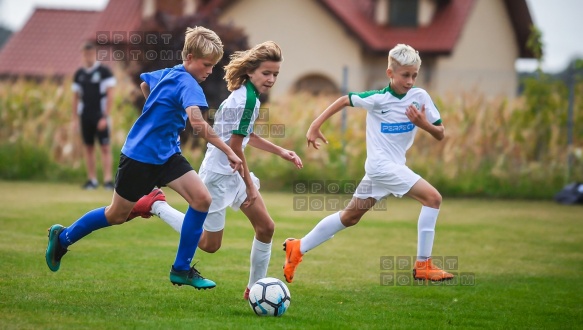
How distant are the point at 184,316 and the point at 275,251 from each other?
3.55 m

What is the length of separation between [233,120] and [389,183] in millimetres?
1796

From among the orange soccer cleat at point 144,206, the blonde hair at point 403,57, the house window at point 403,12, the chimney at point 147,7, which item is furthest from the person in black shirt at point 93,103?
the house window at point 403,12

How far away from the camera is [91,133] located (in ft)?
49.0

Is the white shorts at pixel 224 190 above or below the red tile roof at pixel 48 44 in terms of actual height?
below

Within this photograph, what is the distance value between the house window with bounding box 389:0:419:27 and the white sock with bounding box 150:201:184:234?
26929 millimetres

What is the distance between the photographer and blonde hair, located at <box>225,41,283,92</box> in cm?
670

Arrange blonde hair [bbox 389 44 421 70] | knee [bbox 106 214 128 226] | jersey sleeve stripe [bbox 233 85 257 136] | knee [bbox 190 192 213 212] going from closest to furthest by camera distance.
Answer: knee [bbox 190 192 213 212]
jersey sleeve stripe [bbox 233 85 257 136]
knee [bbox 106 214 128 226]
blonde hair [bbox 389 44 421 70]

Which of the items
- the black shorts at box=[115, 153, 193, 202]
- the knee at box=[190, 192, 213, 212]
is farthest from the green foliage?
the knee at box=[190, 192, 213, 212]

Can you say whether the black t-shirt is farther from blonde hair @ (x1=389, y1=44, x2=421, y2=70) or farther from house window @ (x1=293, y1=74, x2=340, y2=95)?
house window @ (x1=293, y1=74, x2=340, y2=95)

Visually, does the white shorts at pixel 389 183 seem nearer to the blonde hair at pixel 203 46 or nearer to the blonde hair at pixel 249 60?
the blonde hair at pixel 249 60

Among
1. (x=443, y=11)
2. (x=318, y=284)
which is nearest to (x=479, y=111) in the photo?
(x=318, y=284)

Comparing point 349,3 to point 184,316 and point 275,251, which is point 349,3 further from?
point 184,316

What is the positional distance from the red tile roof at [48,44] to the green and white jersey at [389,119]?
31.1 meters

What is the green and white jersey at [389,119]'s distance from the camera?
7871mm
